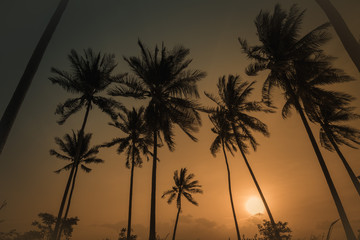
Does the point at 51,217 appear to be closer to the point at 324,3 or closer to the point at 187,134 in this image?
the point at 187,134

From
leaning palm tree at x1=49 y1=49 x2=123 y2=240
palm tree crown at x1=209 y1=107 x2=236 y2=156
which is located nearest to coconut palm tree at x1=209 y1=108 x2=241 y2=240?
palm tree crown at x1=209 y1=107 x2=236 y2=156

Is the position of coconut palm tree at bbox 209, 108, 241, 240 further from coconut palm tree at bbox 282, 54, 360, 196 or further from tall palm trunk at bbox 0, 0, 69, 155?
tall palm trunk at bbox 0, 0, 69, 155

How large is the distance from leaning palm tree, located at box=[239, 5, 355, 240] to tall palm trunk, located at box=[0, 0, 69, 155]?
460 inches

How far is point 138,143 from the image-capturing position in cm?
1969

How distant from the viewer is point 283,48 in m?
12.1

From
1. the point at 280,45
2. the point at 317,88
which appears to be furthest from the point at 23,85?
the point at 317,88

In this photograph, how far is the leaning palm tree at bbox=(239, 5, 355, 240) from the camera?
11461mm

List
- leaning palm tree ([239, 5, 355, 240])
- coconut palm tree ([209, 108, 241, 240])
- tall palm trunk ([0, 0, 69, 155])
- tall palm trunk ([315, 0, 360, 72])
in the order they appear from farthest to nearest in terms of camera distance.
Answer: coconut palm tree ([209, 108, 241, 240]), leaning palm tree ([239, 5, 355, 240]), tall palm trunk ([0, 0, 69, 155]), tall palm trunk ([315, 0, 360, 72])

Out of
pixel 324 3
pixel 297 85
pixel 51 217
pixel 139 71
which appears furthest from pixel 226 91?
pixel 51 217

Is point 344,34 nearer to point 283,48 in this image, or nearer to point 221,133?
point 283,48

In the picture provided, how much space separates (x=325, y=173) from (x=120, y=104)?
13749mm

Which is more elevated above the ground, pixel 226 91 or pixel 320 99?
pixel 226 91

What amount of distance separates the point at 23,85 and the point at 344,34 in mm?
6231

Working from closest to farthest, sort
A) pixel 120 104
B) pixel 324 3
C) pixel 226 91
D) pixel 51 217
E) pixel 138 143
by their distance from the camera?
pixel 324 3, pixel 120 104, pixel 226 91, pixel 138 143, pixel 51 217
